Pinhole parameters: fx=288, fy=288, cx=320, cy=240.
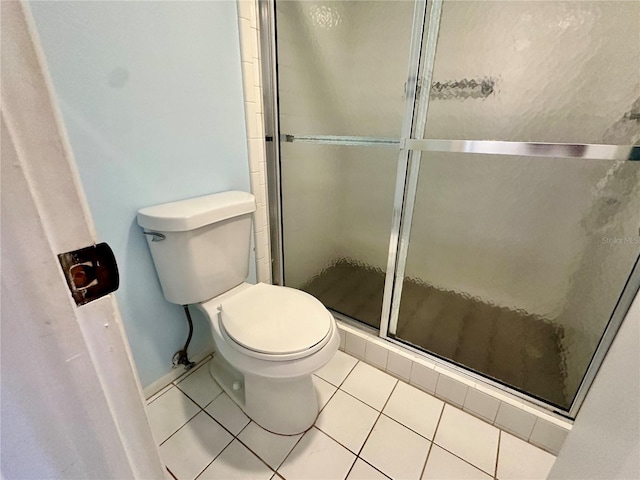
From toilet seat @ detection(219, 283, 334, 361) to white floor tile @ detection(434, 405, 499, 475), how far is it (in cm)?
63

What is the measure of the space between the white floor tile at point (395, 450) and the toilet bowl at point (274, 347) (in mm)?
240

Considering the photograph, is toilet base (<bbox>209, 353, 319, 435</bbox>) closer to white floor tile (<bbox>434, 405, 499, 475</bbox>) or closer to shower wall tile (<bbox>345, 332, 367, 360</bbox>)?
shower wall tile (<bbox>345, 332, 367, 360</bbox>)

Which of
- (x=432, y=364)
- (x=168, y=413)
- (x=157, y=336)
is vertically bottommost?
(x=168, y=413)

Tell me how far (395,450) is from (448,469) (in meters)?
0.18

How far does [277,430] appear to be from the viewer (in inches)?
42.4

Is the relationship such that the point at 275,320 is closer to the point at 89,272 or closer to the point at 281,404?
the point at 281,404

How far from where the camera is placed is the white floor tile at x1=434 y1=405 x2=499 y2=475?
3.35 feet

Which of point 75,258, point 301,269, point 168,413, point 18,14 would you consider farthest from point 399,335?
point 18,14

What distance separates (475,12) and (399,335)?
4.21 feet

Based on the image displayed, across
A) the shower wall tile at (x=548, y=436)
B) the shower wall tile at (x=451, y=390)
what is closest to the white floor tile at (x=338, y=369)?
the shower wall tile at (x=451, y=390)

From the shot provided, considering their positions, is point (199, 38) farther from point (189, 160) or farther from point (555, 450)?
point (555, 450)

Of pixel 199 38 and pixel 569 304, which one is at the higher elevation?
pixel 199 38

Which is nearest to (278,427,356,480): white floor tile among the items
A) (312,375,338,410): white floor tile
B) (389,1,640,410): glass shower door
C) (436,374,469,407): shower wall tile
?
(312,375,338,410): white floor tile

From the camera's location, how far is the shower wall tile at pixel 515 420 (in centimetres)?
106
